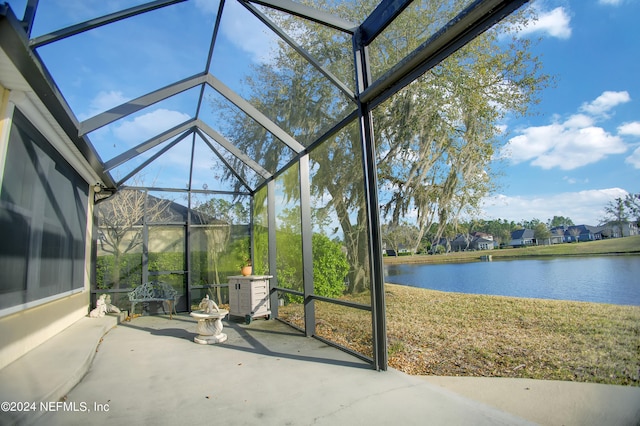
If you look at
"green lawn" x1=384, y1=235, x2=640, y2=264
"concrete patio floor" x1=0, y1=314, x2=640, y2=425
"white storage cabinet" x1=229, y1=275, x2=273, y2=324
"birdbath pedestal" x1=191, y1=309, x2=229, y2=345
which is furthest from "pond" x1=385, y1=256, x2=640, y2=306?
"birdbath pedestal" x1=191, y1=309, x2=229, y2=345

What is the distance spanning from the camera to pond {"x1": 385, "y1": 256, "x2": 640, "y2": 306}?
3348mm

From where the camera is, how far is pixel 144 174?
7.23 metres

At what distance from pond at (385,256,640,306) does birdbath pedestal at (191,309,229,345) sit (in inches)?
175

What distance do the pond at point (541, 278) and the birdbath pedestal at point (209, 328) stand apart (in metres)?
4.45

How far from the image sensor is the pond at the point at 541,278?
11.0 ft

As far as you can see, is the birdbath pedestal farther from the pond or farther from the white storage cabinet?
the pond

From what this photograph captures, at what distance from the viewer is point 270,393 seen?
8.88 feet

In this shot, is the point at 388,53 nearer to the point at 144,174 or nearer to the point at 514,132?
the point at 514,132

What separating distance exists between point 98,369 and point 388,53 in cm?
517

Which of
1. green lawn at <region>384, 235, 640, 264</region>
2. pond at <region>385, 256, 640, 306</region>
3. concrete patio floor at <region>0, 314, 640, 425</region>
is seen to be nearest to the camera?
concrete patio floor at <region>0, 314, 640, 425</region>

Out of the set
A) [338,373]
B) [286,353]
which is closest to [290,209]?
[286,353]

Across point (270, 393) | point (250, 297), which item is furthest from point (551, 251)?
point (250, 297)

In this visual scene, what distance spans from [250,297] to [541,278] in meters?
4.72

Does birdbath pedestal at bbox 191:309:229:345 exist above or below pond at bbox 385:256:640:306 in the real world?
below
